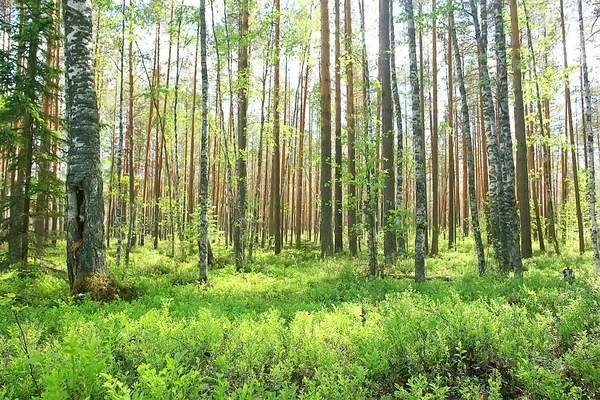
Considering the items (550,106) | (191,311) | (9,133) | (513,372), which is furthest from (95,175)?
(550,106)

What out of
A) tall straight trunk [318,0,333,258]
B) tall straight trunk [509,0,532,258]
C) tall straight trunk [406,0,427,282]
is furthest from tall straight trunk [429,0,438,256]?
tall straight trunk [406,0,427,282]

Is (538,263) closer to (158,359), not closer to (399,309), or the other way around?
(399,309)

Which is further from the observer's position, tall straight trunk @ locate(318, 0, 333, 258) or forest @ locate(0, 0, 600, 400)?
tall straight trunk @ locate(318, 0, 333, 258)

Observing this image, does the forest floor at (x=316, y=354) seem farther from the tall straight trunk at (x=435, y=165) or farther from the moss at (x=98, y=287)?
the tall straight trunk at (x=435, y=165)

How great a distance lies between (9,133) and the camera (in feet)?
29.6

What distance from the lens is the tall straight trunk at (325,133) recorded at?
1448cm

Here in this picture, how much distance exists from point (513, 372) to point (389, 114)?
9.75 m

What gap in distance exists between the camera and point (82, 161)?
695 cm

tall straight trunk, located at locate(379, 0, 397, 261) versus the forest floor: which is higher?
tall straight trunk, located at locate(379, 0, 397, 261)

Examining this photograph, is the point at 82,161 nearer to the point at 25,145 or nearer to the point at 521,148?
the point at 25,145

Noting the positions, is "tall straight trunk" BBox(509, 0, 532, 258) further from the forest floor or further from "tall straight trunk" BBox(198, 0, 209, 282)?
"tall straight trunk" BBox(198, 0, 209, 282)

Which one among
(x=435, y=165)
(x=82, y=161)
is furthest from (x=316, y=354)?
(x=435, y=165)

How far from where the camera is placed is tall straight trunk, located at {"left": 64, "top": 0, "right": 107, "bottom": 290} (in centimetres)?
683

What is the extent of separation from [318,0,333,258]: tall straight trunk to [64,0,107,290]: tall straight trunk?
892 cm
